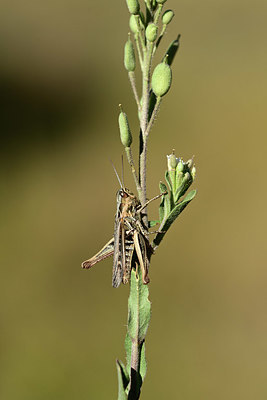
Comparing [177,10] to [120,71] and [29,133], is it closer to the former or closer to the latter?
[120,71]

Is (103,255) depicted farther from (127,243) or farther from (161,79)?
(161,79)

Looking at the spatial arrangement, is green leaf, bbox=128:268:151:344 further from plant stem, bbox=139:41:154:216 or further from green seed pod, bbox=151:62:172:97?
green seed pod, bbox=151:62:172:97

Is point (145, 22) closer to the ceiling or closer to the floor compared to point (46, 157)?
closer to the floor

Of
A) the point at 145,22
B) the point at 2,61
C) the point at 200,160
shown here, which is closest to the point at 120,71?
the point at 2,61

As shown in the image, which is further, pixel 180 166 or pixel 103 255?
pixel 103 255

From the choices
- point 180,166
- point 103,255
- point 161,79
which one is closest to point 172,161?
point 180,166

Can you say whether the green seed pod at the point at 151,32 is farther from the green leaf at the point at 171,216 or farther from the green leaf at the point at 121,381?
the green leaf at the point at 121,381

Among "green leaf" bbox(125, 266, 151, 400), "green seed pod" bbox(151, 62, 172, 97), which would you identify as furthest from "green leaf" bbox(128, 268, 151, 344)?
"green seed pod" bbox(151, 62, 172, 97)
